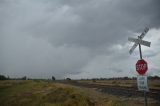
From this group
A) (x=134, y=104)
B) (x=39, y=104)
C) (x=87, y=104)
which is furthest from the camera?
(x=39, y=104)

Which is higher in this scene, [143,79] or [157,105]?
[143,79]

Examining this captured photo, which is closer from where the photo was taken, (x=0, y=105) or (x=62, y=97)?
(x=62, y=97)

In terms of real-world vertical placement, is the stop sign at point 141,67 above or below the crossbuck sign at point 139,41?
below

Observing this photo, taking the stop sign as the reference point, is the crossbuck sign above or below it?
above

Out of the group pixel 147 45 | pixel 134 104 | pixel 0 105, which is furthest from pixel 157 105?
pixel 0 105

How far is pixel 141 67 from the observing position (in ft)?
40.6

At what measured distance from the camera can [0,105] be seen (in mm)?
29250

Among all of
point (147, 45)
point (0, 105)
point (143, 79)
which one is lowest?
point (0, 105)

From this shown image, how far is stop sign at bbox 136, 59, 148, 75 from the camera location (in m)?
12.2

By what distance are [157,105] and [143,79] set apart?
11.3 metres

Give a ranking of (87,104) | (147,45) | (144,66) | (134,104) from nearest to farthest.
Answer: (144,66) < (147,45) < (87,104) < (134,104)

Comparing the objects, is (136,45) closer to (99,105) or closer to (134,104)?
(99,105)

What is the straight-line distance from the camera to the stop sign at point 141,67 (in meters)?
12.2

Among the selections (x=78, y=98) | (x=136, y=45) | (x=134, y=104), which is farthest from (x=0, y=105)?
(x=136, y=45)
